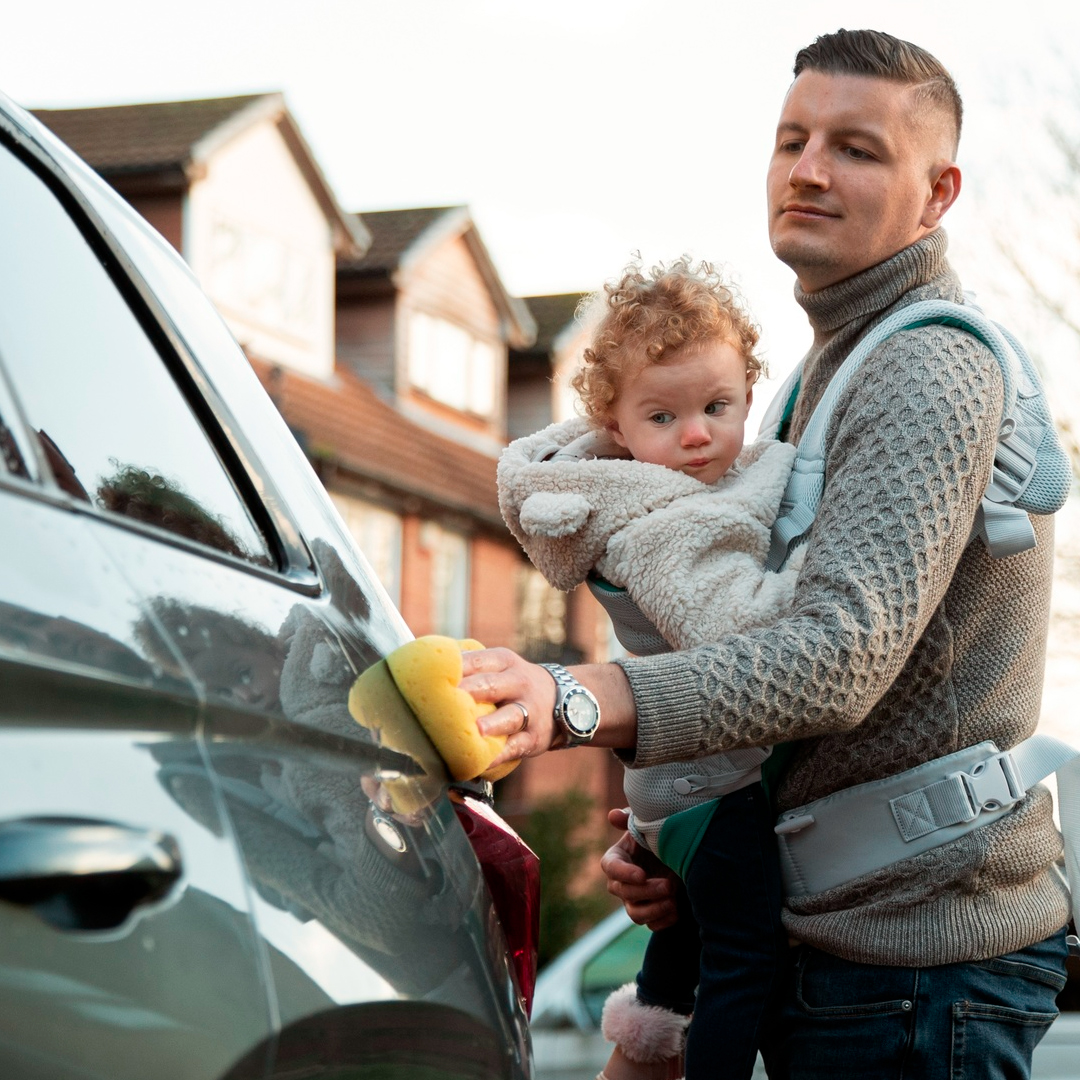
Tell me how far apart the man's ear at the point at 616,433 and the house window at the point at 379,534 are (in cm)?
1648

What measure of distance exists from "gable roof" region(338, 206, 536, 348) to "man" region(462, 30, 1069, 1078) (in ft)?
65.7

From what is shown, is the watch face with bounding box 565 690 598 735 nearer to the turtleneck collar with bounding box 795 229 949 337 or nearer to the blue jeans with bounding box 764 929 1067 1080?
the blue jeans with bounding box 764 929 1067 1080

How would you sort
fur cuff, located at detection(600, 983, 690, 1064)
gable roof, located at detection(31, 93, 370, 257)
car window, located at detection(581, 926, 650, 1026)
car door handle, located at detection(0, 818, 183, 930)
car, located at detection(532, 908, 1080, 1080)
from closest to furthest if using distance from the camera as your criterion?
car door handle, located at detection(0, 818, 183, 930) < fur cuff, located at detection(600, 983, 690, 1064) < car, located at detection(532, 908, 1080, 1080) < car window, located at detection(581, 926, 650, 1026) < gable roof, located at detection(31, 93, 370, 257)

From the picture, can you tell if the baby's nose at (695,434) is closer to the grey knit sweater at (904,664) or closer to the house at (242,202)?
the grey knit sweater at (904,664)

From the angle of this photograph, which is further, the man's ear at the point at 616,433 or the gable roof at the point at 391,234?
the gable roof at the point at 391,234

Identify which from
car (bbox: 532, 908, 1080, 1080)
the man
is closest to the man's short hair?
the man

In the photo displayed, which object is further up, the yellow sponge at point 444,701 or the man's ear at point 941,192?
the man's ear at point 941,192

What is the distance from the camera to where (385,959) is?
145cm

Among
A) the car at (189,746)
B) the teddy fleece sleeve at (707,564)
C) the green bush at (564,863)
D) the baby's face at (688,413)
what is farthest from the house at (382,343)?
the car at (189,746)

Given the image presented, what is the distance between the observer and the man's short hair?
231 centimetres

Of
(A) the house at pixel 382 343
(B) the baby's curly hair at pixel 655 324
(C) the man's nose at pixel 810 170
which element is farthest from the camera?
(A) the house at pixel 382 343

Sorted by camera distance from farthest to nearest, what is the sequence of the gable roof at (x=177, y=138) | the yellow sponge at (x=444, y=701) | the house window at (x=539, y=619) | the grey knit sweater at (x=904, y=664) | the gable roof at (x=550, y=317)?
the gable roof at (x=550, y=317) < the house window at (x=539, y=619) < the gable roof at (x=177, y=138) < the grey knit sweater at (x=904, y=664) < the yellow sponge at (x=444, y=701)

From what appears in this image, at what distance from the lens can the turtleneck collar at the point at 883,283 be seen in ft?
7.59

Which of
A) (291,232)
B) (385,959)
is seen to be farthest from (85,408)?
(291,232)
